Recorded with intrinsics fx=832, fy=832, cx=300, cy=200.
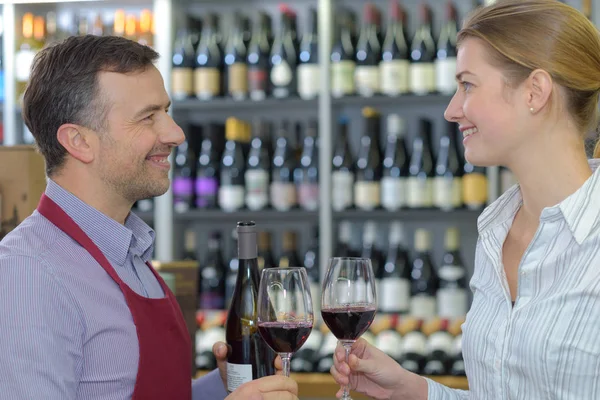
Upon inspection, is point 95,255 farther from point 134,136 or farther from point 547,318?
point 547,318

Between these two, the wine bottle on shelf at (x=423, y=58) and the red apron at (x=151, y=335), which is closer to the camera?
the red apron at (x=151, y=335)

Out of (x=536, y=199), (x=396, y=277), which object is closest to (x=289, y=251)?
(x=396, y=277)

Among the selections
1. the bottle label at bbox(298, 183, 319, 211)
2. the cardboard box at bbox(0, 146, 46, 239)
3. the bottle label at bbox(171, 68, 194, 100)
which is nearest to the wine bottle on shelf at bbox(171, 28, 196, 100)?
the bottle label at bbox(171, 68, 194, 100)

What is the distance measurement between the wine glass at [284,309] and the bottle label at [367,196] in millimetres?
2219

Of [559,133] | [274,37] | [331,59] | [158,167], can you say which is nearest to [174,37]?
[274,37]

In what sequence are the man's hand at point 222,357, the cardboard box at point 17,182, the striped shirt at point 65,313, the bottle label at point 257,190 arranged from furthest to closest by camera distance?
the bottle label at point 257,190, the cardboard box at point 17,182, the man's hand at point 222,357, the striped shirt at point 65,313

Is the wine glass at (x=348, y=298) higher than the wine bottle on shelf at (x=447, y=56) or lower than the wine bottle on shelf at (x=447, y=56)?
lower

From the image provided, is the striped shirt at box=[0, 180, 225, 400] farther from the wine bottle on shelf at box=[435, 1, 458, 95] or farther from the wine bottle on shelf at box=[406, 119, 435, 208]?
the wine bottle on shelf at box=[406, 119, 435, 208]

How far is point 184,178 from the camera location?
3.71m

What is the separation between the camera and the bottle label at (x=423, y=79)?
11.1ft

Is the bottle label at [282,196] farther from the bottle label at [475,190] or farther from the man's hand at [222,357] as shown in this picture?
the man's hand at [222,357]

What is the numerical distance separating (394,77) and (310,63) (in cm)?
44

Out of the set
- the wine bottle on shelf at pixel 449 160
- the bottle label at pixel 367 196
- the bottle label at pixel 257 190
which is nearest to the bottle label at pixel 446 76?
the wine bottle on shelf at pixel 449 160

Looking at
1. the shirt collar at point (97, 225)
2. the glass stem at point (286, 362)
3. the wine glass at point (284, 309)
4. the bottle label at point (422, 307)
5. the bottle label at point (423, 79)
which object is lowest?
the bottle label at point (422, 307)
